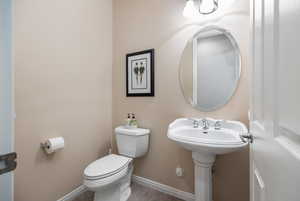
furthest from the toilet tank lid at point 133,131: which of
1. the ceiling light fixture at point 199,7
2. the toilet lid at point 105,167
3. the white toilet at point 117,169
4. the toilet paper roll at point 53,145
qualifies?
the ceiling light fixture at point 199,7

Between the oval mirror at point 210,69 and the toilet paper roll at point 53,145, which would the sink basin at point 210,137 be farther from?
the toilet paper roll at point 53,145

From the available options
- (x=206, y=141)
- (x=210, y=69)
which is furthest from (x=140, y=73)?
(x=206, y=141)

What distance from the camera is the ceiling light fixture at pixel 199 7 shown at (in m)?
1.43

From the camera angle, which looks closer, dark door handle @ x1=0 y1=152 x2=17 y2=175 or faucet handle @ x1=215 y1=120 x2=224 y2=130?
dark door handle @ x1=0 y1=152 x2=17 y2=175

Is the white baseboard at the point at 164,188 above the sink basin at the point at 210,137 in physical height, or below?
below

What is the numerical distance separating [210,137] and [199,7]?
4.24ft

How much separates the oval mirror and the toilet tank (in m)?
0.68

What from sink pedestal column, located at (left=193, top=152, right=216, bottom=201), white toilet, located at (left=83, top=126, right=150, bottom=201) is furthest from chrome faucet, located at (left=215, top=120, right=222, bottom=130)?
white toilet, located at (left=83, top=126, right=150, bottom=201)

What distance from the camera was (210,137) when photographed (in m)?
1.34

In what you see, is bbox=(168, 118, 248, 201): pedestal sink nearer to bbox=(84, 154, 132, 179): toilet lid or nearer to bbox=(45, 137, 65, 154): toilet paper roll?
bbox=(84, 154, 132, 179): toilet lid

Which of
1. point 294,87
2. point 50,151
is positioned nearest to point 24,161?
point 50,151

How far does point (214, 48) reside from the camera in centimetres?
149

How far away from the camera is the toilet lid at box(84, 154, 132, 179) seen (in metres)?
1.29

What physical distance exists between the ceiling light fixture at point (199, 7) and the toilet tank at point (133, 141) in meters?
1.39
